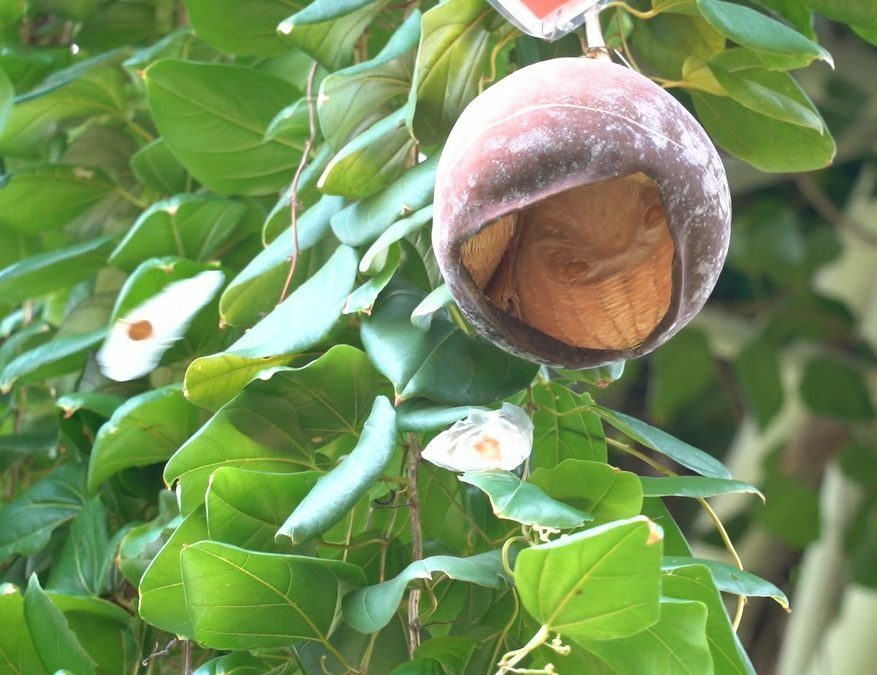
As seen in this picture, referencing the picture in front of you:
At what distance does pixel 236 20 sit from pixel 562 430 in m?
0.41

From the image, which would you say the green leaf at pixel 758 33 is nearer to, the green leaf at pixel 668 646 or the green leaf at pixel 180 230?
the green leaf at pixel 668 646

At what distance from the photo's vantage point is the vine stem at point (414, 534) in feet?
2.21

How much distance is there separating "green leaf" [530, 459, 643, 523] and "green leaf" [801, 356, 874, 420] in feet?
5.41

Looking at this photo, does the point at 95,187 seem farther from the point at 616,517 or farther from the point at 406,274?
the point at 616,517

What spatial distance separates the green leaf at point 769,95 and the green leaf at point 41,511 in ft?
1.77

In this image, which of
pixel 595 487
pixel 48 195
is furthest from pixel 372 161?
pixel 48 195

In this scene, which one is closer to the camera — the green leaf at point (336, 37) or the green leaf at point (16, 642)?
the green leaf at point (16, 642)

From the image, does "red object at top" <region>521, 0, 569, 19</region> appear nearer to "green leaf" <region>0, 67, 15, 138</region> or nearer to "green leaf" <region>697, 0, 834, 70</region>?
"green leaf" <region>697, 0, 834, 70</region>

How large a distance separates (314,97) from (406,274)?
208mm

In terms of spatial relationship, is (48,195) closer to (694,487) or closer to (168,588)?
(168,588)

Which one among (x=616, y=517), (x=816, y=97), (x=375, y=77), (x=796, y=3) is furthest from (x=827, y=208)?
(x=616, y=517)

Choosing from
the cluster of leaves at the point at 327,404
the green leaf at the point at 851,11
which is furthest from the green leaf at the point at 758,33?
the green leaf at the point at 851,11

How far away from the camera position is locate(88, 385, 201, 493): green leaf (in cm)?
81

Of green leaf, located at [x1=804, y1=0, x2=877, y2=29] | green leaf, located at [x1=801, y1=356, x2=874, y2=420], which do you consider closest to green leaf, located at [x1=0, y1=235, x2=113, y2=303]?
green leaf, located at [x1=804, y1=0, x2=877, y2=29]
